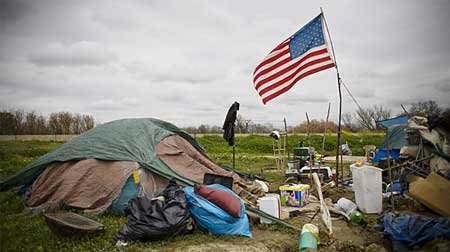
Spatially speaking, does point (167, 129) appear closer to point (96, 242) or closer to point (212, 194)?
point (212, 194)

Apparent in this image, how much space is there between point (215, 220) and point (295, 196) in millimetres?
2430

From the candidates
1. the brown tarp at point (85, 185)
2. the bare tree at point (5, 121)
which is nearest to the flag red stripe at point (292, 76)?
the brown tarp at point (85, 185)

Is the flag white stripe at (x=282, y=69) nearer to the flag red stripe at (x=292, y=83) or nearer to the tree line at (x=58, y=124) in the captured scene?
the flag red stripe at (x=292, y=83)

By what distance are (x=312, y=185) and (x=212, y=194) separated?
173 inches

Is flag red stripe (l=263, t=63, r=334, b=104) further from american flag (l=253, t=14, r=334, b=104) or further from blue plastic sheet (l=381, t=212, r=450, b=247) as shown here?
blue plastic sheet (l=381, t=212, r=450, b=247)

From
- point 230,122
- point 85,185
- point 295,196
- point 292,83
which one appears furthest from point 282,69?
point 85,185

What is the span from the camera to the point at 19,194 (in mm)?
7055

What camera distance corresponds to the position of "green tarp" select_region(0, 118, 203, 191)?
6379 mm

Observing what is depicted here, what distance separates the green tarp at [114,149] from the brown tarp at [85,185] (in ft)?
0.60

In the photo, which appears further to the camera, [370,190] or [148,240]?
[370,190]

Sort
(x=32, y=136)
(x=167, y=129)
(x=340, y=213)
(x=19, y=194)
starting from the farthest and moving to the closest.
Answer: (x=32, y=136) < (x=167, y=129) < (x=19, y=194) < (x=340, y=213)

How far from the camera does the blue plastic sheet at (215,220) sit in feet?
15.8

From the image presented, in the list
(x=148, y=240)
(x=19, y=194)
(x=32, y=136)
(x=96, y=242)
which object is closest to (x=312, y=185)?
(x=148, y=240)

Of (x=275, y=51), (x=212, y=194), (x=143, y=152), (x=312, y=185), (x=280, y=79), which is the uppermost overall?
(x=275, y=51)
